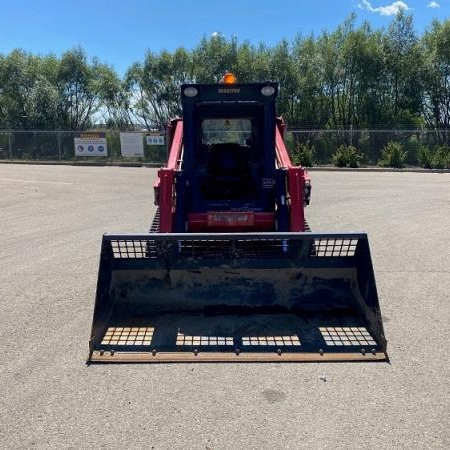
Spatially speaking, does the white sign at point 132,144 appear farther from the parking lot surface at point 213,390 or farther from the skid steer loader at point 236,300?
the skid steer loader at point 236,300

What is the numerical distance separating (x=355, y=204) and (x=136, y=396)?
10239 mm

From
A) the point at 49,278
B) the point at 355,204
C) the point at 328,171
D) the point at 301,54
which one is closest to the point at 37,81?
the point at 301,54

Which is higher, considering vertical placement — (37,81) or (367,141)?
(37,81)

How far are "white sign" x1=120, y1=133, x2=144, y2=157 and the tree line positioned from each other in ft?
30.8

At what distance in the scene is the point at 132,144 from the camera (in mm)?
29922

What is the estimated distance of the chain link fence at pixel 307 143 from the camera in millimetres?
27438

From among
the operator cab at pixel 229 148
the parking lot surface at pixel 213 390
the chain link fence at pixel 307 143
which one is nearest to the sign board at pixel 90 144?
the chain link fence at pixel 307 143

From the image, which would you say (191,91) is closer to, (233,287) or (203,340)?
(233,287)

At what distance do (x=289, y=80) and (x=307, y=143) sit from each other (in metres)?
9.31

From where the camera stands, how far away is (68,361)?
4.04 m

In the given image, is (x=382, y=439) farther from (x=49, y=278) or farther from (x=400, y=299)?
(x=49, y=278)

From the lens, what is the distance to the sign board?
30719 millimetres

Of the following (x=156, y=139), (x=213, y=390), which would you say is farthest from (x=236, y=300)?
(x=156, y=139)

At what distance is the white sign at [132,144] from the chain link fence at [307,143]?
0.33 metres
